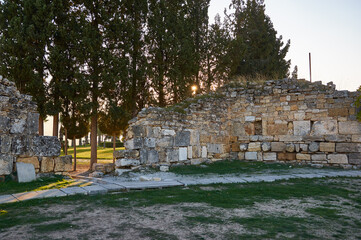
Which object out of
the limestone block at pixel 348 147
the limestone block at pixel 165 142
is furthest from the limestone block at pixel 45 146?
the limestone block at pixel 348 147

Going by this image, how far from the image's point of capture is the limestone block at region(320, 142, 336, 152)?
973 cm

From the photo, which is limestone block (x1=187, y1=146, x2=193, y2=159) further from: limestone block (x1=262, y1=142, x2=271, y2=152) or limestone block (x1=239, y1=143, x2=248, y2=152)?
limestone block (x1=262, y1=142, x2=271, y2=152)

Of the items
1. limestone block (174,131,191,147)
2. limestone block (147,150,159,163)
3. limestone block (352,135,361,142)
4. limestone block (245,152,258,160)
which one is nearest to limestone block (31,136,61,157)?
limestone block (147,150,159,163)

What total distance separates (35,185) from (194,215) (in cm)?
387

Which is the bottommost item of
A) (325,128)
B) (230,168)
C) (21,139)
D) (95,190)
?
(230,168)

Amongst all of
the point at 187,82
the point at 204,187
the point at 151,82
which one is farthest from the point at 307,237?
the point at 187,82

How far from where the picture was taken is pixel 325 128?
9.91m

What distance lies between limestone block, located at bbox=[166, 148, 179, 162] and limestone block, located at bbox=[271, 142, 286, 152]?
3900mm

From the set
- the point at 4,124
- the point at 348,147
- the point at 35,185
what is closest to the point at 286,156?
the point at 348,147

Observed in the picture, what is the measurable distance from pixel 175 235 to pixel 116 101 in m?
13.5

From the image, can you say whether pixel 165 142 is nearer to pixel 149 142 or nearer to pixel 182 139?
pixel 149 142

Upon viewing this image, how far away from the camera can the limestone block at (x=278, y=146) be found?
34.3 feet

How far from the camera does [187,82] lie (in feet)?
60.4

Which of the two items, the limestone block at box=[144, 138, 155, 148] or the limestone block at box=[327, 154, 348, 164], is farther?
the limestone block at box=[327, 154, 348, 164]
